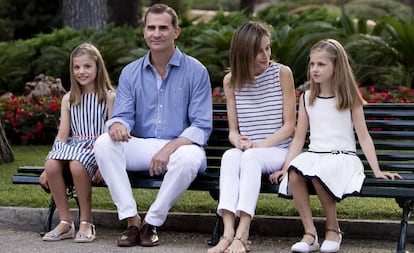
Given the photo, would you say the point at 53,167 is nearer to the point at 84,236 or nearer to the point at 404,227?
the point at 84,236

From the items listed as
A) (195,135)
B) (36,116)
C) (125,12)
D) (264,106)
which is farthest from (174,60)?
(125,12)

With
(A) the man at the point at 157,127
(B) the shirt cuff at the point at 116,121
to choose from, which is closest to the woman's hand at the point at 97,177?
(A) the man at the point at 157,127

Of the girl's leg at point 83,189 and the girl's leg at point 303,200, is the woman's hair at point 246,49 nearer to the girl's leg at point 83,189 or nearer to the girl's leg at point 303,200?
the girl's leg at point 303,200

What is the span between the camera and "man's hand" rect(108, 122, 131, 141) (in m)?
6.07

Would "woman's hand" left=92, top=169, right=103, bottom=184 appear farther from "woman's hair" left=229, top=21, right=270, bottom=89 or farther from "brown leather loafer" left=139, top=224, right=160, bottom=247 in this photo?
"woman's hair" left=229, top=21, right=270, bottom=89

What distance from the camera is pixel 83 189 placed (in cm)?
620

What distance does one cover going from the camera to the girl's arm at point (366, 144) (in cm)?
588

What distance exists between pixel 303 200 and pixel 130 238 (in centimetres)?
116

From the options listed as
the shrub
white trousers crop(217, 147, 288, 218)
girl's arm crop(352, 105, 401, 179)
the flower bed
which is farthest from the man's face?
the shrub

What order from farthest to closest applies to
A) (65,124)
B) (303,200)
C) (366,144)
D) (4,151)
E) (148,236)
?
(4,151)
(65,124)
(148,236)
(366,144)
(303,200)

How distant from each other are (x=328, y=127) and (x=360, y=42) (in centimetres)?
685

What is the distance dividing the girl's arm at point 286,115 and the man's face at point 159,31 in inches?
32.9

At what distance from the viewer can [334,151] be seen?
234 inches

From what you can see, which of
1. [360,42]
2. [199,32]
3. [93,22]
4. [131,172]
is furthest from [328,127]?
[93,22]
